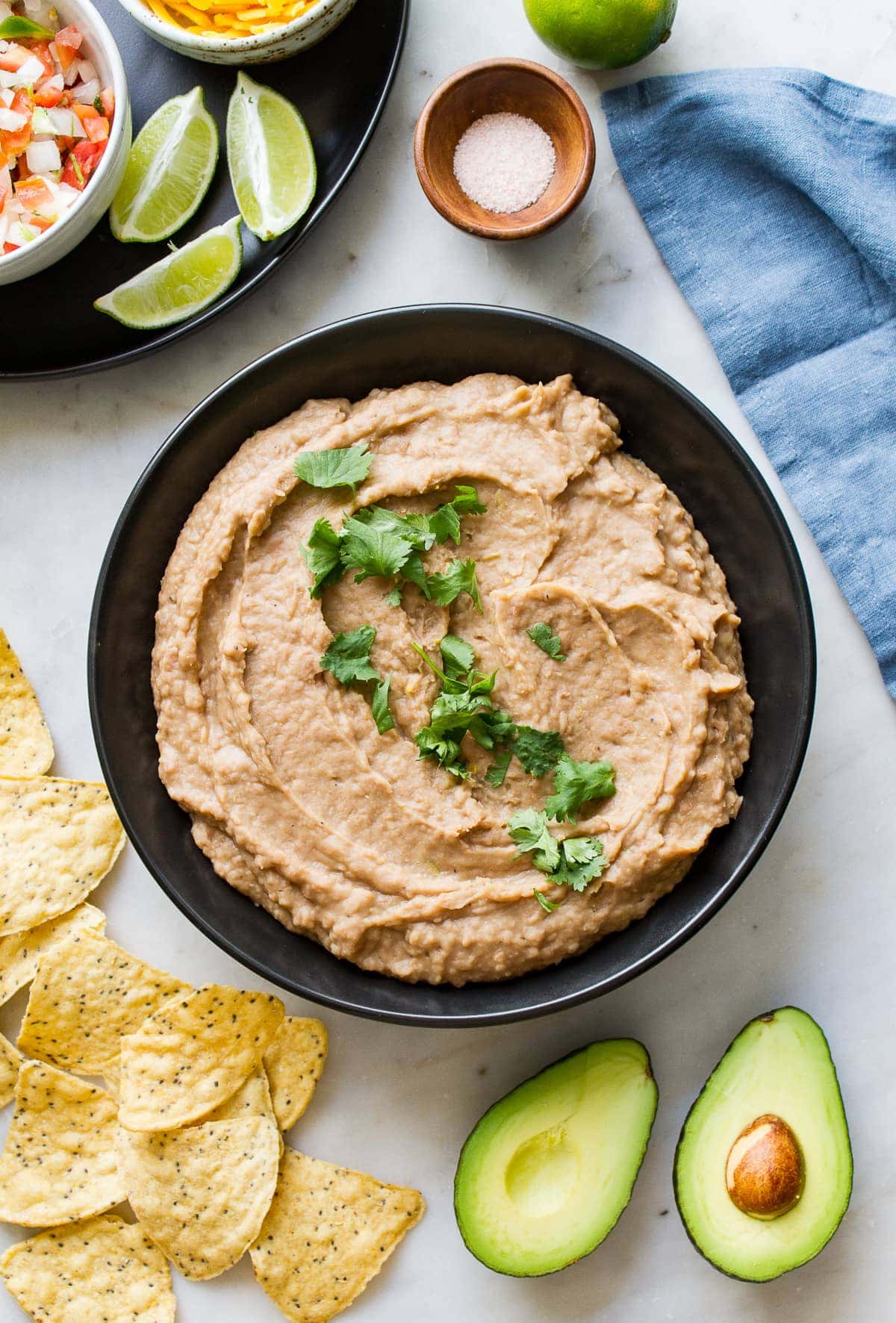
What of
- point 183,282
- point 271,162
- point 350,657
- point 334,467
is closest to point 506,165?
point 271,162

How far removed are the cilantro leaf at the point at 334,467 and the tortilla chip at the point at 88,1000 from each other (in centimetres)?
133

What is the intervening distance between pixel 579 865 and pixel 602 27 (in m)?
1.97

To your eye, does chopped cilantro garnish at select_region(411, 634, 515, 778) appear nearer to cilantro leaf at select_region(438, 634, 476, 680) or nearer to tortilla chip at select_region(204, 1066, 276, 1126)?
cilantro leaf at select_region(438, 634, 476, 680)

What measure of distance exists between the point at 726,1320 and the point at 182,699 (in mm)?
2159

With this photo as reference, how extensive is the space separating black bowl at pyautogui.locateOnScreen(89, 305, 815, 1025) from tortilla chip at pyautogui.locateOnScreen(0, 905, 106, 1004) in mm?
467

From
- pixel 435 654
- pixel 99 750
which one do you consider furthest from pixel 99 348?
pixel 435 654

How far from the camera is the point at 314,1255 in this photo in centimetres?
304

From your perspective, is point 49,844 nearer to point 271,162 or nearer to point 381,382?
point 381,382

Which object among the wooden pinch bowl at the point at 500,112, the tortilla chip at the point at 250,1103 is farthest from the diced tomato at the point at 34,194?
the tortilla chip at the point at 250,1103

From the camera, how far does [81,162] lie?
2.95 m

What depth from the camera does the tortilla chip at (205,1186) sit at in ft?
9.87

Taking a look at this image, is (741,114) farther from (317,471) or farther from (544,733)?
(544,733)

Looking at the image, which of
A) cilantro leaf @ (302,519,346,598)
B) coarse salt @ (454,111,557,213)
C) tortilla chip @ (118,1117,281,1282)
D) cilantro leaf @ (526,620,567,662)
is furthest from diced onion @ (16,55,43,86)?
tortilla chip @ (118,1117,281,1282)

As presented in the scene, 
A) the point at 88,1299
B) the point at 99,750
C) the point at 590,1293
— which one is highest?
the point at 99,750
